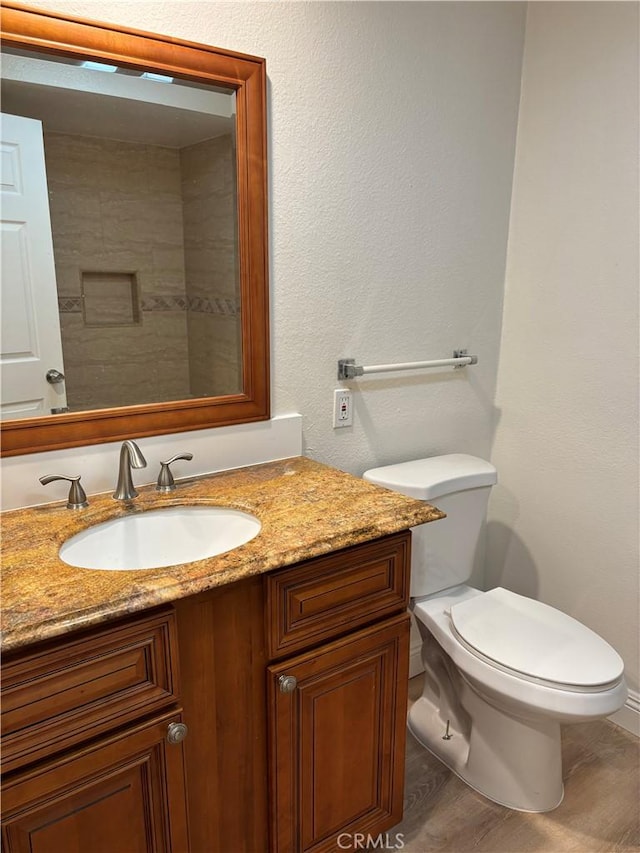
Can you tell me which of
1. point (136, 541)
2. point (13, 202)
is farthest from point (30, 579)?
point (13, 202)

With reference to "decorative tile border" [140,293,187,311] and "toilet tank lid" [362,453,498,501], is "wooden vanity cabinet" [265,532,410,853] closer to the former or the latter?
"toilet tank lid" [362,453,498,501]

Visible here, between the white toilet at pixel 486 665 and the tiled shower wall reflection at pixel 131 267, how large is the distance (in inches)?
25.8

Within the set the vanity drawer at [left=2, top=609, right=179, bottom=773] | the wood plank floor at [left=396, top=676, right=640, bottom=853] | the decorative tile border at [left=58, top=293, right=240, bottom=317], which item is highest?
the decorative tile border at [left=58, top=293, right=240, bottom=317]

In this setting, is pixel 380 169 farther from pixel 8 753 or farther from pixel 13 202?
pixel 8 753

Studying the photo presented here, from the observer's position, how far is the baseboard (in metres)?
1.92

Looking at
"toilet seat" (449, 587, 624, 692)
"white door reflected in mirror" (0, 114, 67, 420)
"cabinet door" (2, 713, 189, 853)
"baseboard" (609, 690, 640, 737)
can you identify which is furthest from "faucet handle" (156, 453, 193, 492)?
"baseboard" (609, 690, 640, 737)

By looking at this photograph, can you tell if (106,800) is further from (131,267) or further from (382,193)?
(382,193)

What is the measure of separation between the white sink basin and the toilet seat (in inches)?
27.6

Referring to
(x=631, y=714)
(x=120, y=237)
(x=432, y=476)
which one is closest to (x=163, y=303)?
(x=120, y=237)

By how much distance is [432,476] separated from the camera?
1.74 meters

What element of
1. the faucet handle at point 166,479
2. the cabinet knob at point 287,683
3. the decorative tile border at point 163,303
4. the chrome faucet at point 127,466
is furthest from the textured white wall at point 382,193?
the cabinet knob at point 287,683

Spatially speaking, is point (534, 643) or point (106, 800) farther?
point (534, 643)

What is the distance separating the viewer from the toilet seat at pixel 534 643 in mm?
1441

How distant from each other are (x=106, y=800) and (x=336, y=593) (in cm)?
53
